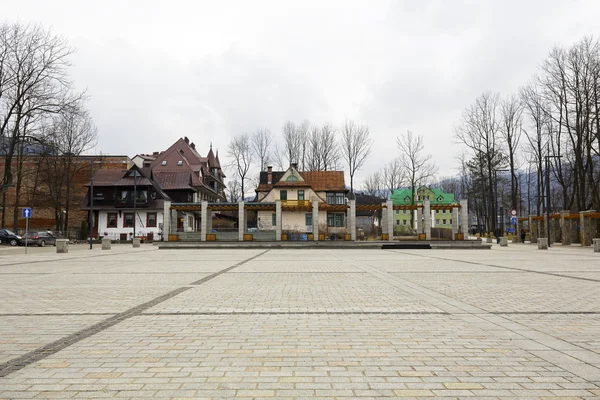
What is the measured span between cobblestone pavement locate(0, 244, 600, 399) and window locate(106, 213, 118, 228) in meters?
48.1

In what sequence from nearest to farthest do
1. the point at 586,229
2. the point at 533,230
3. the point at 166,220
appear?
the point at 586,229
the point at 166,220
the point at 533,230

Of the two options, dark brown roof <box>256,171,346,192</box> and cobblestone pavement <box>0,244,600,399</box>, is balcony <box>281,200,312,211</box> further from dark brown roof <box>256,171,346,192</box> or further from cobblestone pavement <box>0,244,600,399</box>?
Answer: cobblestone pavement <box>0,244,600,399</box>

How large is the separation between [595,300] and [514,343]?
409 cm

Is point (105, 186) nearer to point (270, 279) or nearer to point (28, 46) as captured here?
→ point (28, 46)

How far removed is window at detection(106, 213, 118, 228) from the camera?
Result: 5425 centimetres

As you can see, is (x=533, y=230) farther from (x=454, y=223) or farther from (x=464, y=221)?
(x=454, y=223)

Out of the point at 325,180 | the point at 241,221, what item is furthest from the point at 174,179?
the point at 241,221

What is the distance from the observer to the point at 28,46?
95.6 feet

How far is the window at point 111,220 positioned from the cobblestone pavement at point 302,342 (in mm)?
48073

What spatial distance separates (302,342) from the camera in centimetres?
500

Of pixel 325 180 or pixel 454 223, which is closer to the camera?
pixel 454 223

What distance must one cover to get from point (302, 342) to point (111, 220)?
180ft

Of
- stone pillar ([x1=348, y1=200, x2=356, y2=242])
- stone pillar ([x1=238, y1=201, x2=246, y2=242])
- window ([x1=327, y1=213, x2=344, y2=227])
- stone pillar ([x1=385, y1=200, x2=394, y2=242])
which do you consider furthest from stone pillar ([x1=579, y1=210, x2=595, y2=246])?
stone pillar ([x1=238, y1=201, x2=246, y2=242])

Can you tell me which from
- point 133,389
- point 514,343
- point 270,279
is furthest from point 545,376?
point 270,279
